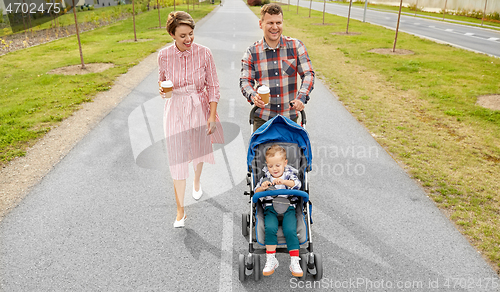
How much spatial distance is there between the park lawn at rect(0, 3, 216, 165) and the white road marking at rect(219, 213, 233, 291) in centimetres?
433

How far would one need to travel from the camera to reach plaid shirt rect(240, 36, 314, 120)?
374 cm

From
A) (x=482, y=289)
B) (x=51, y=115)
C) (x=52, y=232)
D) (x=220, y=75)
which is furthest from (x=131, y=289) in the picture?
(x=220, y=75)

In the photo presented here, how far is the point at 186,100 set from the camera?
387 cm

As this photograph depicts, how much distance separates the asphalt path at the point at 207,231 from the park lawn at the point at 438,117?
326mm

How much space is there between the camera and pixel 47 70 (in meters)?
12.9

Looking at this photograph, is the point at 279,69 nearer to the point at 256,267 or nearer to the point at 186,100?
the point at 186,100

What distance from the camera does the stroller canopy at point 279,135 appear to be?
351 cm

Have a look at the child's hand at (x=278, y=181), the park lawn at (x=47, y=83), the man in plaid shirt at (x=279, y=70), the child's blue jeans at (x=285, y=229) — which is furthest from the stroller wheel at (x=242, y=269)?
the park lawn at (x=47, y=83)

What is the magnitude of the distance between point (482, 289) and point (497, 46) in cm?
2115

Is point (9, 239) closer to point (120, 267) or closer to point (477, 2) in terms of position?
point (120, 267)

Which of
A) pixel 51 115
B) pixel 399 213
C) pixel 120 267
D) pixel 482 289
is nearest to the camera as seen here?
pixel 482 289

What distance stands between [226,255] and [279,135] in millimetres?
1397

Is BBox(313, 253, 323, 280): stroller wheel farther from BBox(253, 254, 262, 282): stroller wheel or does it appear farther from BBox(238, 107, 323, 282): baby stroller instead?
BBox(253, 254, 262, 282): stroller wheel
